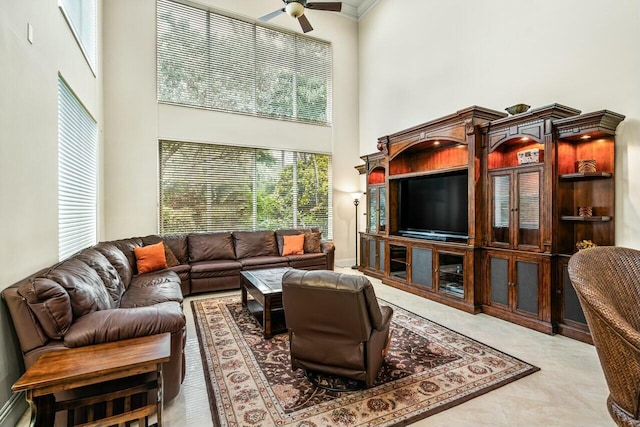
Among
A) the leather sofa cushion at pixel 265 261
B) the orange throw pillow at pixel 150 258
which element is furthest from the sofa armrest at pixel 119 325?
the leather sofa cushion at pixel 265 261

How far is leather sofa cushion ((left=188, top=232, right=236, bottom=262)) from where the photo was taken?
5262 mm

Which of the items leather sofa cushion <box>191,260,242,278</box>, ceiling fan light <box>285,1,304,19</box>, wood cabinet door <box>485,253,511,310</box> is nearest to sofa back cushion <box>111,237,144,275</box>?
leather sofa cushion <box>191,260,242,278</box>

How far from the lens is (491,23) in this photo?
4.40m

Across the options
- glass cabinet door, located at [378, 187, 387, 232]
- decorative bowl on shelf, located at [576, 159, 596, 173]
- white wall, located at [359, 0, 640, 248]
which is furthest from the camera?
glass cabinet door, located at [378, 187, 387, 232]

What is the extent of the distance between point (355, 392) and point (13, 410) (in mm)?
2121

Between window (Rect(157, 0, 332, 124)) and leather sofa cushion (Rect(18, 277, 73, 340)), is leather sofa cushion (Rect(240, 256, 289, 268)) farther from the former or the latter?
leather sofa cushion (Rect(18, 277, 73, 340))

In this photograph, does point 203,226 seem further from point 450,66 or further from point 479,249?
point 450,66

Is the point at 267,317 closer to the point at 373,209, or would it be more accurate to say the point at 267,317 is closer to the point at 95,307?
the point at 95,307

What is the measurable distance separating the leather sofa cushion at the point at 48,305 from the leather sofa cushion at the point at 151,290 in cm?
102

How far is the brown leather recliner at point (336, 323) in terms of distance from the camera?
2039 mm

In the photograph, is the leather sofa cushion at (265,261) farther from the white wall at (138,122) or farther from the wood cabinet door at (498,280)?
the wood cabinet door at (498,280)

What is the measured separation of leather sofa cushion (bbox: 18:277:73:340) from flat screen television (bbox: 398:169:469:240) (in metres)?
4.26

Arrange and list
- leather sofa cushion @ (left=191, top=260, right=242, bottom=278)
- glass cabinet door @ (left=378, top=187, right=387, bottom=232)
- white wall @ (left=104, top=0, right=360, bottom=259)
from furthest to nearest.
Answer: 1. glass cabinet door @ (left=378, top=187, right=387, bottom=232)
2. white wall @ (left=104, top=0, right=360, bottom=259)
3. leather sofa cushion @ (left=191, top=260, right=242, bottom=278)

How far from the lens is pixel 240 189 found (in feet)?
20.4
